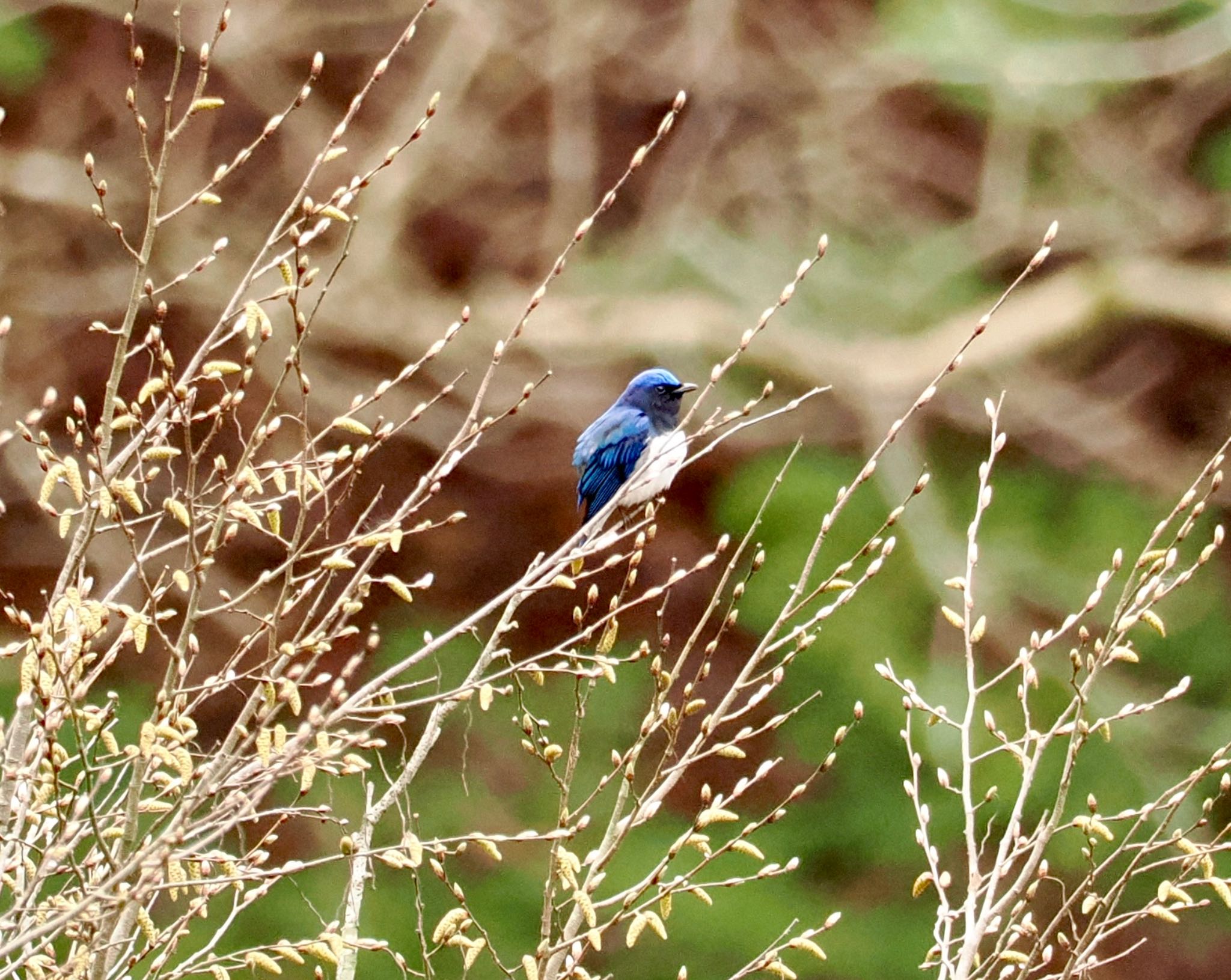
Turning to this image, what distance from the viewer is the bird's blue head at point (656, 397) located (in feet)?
17.9

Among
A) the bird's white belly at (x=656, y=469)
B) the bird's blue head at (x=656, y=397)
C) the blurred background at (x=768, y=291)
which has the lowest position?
the blurred background at (x=768, y=291)

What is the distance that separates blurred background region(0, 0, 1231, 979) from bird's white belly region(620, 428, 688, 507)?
4.97 metres

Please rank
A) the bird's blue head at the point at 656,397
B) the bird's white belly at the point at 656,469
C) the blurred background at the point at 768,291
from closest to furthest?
the bird's white belly at the point at 656,469 < the bird's blue head at the point at 656,397 < the blurred background at the point at 768,291

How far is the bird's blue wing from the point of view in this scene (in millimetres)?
5324

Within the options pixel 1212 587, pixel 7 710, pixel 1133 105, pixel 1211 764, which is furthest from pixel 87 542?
pixel 1133 105

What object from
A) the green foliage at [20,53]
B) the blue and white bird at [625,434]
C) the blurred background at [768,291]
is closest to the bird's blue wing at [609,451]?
the blue and white bird at [625,434]

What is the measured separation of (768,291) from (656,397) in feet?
15.0

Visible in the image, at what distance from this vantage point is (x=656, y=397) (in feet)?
17.9

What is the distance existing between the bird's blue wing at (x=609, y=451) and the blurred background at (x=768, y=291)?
13.7ft

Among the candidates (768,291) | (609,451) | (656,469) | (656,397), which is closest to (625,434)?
(609,451)

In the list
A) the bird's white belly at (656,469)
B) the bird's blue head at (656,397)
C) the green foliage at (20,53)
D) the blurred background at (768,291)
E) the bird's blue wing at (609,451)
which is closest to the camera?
the bird's white belly at (656,469)

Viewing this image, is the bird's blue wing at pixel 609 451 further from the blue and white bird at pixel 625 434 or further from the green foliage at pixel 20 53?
the green foliage at pixel 20 53

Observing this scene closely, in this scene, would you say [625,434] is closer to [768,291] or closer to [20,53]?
[768,291]

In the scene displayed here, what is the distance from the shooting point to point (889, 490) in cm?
977
